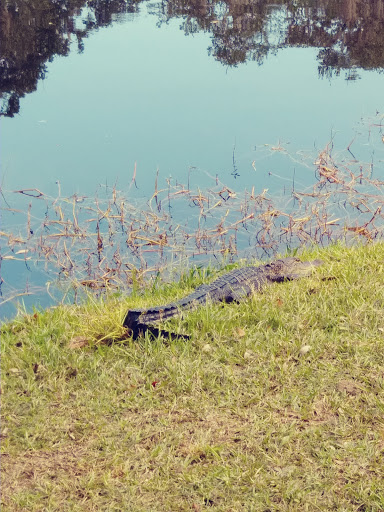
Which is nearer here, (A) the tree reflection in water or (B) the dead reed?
(B) the dead reed

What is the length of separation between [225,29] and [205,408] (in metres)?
10.8

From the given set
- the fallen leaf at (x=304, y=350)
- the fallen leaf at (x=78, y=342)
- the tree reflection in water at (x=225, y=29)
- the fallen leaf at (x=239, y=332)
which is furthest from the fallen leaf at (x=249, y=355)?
the tree reflection in water at (x=225, y=29)

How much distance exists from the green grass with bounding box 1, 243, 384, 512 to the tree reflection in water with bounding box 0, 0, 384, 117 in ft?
19.7

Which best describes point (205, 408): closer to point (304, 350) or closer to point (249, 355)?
point (249, 355)

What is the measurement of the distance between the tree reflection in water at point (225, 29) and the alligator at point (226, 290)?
215 inches

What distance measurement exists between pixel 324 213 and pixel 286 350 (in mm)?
3219

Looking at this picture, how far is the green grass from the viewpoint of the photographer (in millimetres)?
2795

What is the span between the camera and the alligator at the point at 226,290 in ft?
12.5

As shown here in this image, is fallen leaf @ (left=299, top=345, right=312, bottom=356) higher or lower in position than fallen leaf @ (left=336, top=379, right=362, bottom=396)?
higher

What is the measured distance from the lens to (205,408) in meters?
3.31

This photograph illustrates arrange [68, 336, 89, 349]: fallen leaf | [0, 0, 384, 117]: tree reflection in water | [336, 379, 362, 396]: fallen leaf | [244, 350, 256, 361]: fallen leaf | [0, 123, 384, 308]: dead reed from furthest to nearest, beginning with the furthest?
[0, 0, 384, 117]: tree reflection in water
[0, 123, 384, 308]: dead reed
[68, 336, 89, 349]: fallen leaf
[244, 350, 256, 361]: fallen leaf
[336, 379, 362, 396]: fallen leaf

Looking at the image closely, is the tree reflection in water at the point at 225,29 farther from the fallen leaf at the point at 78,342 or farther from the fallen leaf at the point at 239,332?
the fallen leaf at the point at 239,332

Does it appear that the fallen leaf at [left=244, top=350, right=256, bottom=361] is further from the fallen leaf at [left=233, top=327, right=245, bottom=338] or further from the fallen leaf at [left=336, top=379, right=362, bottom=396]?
the fallen leaf at [left=336, top=379, right=362, bottom=396]

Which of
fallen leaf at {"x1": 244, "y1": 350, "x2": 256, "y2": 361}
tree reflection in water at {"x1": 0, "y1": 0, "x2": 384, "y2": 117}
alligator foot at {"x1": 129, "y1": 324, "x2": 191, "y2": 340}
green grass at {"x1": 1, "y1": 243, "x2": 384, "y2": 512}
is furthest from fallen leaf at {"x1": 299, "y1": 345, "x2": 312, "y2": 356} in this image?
tree reflection in water at {"x1": 0, "y1": 0, "x2": 384, "y2": 117}
